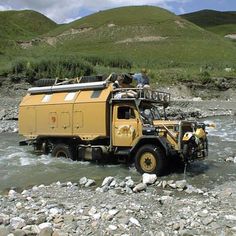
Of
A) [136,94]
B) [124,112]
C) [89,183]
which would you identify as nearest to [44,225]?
[89,183]

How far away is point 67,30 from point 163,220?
113 meters

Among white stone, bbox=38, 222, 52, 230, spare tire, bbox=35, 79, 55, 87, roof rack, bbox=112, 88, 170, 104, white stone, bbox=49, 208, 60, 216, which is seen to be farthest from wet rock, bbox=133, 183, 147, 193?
spare tire, bbox=35, 79, 55, 87

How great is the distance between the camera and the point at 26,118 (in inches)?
807

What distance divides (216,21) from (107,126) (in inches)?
6727

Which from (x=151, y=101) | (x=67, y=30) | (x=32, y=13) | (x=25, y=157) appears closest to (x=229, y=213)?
(x=151, y=101)

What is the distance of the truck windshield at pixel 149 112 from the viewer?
669 inches

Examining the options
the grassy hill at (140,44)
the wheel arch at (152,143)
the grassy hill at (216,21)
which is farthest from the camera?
the grassy hill at (216,21)

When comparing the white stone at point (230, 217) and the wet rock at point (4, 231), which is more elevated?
the white stone at point (230, 217)

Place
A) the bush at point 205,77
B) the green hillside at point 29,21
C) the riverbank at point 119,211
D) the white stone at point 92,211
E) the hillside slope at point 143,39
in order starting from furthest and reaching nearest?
1. the green hillside at point 29,21
2. the hillside slope at point 143,39
3. the bush at point 205,77
4. the white stone at point 92,211
5. the riverbank at point 119,211

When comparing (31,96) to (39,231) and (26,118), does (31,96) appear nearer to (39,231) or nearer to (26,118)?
(26,118)

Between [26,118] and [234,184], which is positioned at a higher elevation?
[26,118]

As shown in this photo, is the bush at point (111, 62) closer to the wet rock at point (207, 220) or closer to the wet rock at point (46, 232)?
the wet rock at point (207, 220)

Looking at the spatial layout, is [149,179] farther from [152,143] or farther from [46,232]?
[46,232]

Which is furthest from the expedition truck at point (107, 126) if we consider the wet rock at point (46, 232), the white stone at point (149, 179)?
the wet rock at point (46, 232)
